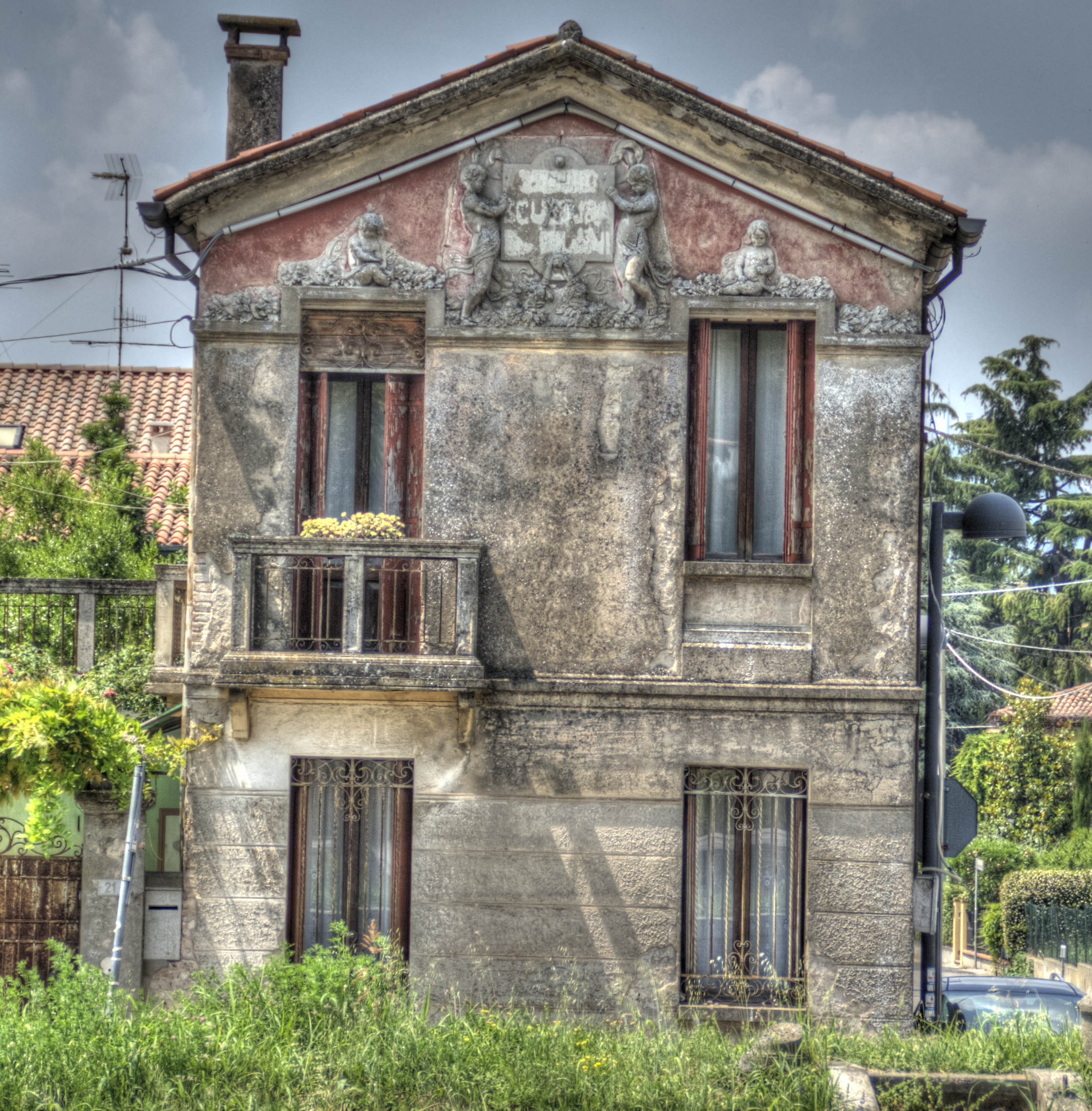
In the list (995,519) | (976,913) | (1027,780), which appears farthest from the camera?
(1027,780)

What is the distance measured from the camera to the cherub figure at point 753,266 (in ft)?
35.7

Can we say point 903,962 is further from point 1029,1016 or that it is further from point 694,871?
point 694,871

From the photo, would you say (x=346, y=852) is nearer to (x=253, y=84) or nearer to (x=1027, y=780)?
(x=253, y=84)

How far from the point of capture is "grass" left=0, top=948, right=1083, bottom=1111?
753 centimetres

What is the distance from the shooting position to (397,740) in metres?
10.7

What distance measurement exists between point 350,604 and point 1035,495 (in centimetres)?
3342

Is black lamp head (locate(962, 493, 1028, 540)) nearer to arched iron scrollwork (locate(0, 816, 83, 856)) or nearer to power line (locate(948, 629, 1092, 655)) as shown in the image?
→ arched iron scrollwork (locate(0, 816, 83, 856))

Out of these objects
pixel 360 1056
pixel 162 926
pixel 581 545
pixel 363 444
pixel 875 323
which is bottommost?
pixel 360 1056

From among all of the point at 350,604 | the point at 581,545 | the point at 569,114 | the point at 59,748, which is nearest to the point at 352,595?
the point at 350,604

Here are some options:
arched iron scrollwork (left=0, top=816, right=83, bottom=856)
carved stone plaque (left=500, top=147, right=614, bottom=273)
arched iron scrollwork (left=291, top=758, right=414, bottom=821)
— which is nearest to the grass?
arched iron scrollwork (left=0, top=816, right=83, bottom=856)

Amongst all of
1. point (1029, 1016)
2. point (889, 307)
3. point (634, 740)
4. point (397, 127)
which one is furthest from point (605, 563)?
point (1029, 1016)

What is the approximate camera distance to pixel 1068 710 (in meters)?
28.9

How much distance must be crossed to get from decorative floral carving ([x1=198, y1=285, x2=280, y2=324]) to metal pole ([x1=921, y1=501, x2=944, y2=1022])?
628 centimetres

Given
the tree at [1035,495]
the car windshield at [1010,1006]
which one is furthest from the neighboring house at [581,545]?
the tree at [1035,495]
